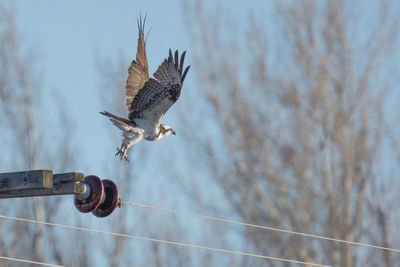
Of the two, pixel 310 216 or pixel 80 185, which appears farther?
pixel 310 216

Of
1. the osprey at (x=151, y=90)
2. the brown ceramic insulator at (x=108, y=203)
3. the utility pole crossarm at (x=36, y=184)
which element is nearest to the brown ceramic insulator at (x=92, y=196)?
the brown ceramic insulator at (x=108, y=203)

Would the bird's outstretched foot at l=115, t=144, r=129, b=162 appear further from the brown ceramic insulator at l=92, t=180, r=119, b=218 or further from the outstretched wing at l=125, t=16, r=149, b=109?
the brown ceramic insulator at l=92, t=180, r=119, b=218

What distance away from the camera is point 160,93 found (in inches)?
406

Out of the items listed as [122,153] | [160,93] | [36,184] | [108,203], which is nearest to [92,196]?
[108,203]

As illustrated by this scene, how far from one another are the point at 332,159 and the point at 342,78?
5.00 ft

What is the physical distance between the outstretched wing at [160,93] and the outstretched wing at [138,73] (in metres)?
0.06

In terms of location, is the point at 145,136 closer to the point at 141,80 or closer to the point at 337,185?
the point at 141,80

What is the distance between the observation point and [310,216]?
57.9 feet

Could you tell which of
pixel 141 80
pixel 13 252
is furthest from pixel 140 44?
pixel 13 252

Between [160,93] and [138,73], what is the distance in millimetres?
330

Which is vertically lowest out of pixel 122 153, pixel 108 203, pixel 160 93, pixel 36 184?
pixel 36 184

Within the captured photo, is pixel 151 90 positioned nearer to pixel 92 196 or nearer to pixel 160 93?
pixel 160 93

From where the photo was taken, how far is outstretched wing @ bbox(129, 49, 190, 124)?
1029cm

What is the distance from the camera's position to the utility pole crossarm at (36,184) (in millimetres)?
6484
